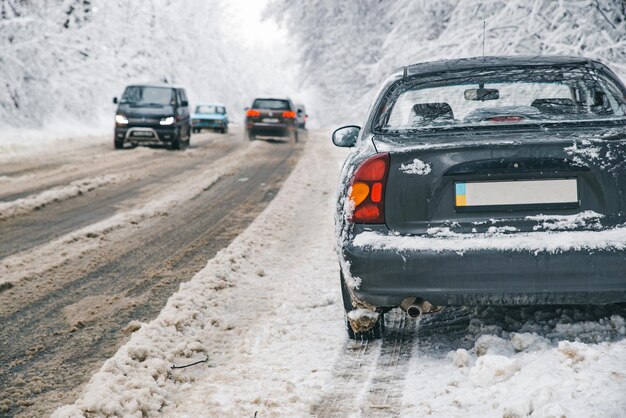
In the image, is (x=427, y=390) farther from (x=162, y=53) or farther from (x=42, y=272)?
(x=162, y=53)

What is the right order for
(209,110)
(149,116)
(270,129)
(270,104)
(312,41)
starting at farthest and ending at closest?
(209,110) < (312,41) < (270,104) < (270,129) < (149,116)

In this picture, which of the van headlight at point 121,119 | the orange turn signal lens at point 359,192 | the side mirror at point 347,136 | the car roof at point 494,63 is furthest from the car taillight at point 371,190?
the van headlight at point 121,119

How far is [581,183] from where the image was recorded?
351cm

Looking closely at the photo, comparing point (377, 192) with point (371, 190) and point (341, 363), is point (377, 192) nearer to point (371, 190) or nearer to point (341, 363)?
point (371, 190)

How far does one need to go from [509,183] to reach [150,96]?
18.9 m

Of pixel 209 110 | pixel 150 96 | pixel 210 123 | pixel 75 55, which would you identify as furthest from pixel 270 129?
pixel 209 110

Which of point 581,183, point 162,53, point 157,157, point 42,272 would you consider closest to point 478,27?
point 157,157

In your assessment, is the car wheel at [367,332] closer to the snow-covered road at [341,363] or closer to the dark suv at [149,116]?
the snow-covered road at [341,363]

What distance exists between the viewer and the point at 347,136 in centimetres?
541

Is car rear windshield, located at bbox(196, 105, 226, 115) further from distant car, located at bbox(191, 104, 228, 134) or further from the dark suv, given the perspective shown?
the dark suv

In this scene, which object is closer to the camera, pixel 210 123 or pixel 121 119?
pixel 121 119

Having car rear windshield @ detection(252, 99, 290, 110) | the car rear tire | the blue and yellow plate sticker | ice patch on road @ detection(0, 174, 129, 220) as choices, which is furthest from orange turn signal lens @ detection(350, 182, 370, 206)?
car rear windshield @ detection(252, 99, 290, 110)

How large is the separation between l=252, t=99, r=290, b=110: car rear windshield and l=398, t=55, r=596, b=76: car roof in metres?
24.0

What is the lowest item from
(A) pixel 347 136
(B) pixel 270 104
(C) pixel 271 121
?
(C) pixel 271 121
